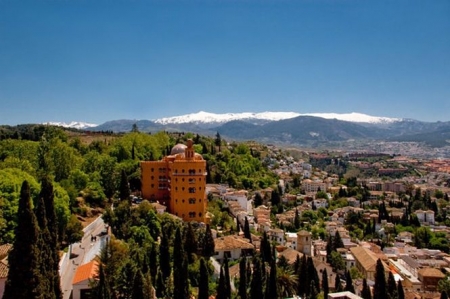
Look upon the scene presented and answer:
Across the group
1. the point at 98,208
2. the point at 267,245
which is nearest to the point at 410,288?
the point at 267,245

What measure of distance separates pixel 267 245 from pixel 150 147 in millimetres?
32364

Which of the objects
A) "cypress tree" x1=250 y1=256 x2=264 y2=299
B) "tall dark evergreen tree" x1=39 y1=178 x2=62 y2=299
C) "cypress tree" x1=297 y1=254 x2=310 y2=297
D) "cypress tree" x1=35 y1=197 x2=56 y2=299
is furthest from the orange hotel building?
"cypress tree" x1=35 y1=197 x2=56 y2=299

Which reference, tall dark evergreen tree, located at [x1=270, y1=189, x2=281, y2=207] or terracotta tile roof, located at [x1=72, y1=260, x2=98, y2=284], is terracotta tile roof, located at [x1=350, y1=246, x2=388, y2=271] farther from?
terracotta tile roof, located at [x1=72, y1=260, x2=98, y2=284]

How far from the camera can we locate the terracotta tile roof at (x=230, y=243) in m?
42.3

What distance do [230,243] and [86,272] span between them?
18.2 meters

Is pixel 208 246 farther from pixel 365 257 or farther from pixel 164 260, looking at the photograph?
pixel 365 257

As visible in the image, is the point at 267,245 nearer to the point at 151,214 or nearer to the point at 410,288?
the point at 151,214

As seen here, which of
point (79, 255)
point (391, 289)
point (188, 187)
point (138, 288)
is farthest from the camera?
point (188, 187)

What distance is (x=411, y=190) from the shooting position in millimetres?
115938

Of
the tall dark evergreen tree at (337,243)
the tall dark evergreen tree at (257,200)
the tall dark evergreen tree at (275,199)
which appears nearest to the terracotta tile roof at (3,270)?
the tall dark evergreen tree at (337,243)

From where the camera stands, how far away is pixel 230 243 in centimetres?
4322

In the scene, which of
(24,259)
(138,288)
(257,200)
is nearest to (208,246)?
(138,288)

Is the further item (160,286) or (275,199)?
(275,199)

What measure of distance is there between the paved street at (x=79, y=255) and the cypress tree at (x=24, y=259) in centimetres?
1054
